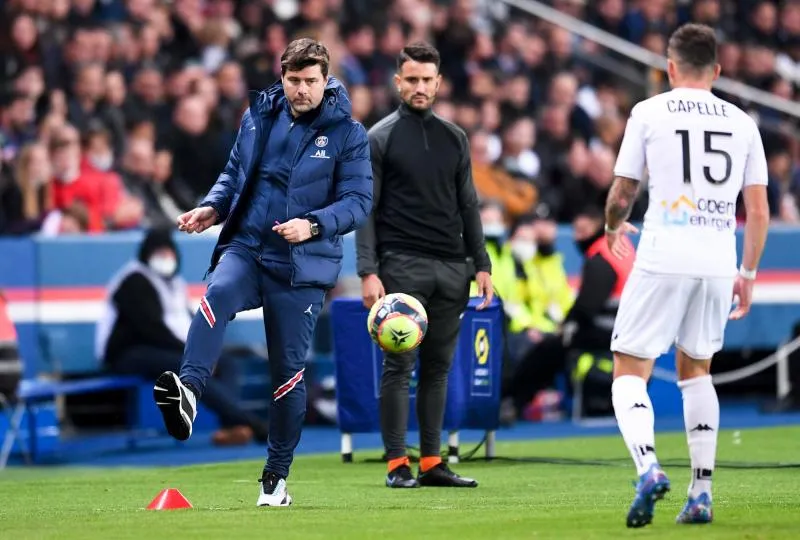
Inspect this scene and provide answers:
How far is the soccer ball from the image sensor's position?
985 centimetres

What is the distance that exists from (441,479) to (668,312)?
3062mm

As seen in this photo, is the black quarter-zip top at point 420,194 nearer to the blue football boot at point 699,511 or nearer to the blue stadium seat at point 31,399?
the blue football boot at point 699,511

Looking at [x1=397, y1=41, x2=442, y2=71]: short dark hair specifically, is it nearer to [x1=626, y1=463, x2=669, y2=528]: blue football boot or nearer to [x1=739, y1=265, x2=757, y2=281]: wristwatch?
[x1=739, y1=265, x2=757, y2=281]: wristwatch

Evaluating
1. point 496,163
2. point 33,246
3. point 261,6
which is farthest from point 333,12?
point 33,246

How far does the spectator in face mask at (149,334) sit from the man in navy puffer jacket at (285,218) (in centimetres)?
675

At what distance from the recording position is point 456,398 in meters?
12.7

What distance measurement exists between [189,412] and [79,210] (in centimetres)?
823

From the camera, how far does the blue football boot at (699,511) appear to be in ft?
24.6

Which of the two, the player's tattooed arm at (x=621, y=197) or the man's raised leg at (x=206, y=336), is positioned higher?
the player's tattooed arm at (x=621, y=197)

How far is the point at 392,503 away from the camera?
29.5 ft

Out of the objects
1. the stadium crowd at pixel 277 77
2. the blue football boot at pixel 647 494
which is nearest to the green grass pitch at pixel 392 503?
the blue football boot at pixel 647 494

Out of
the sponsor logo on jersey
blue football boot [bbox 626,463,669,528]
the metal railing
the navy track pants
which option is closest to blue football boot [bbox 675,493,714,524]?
blue football boot [bbox 626,463,669,528]

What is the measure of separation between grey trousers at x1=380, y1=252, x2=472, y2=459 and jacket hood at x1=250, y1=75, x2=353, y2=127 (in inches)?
65.8

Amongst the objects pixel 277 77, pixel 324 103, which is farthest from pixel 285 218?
pixel 277 77
